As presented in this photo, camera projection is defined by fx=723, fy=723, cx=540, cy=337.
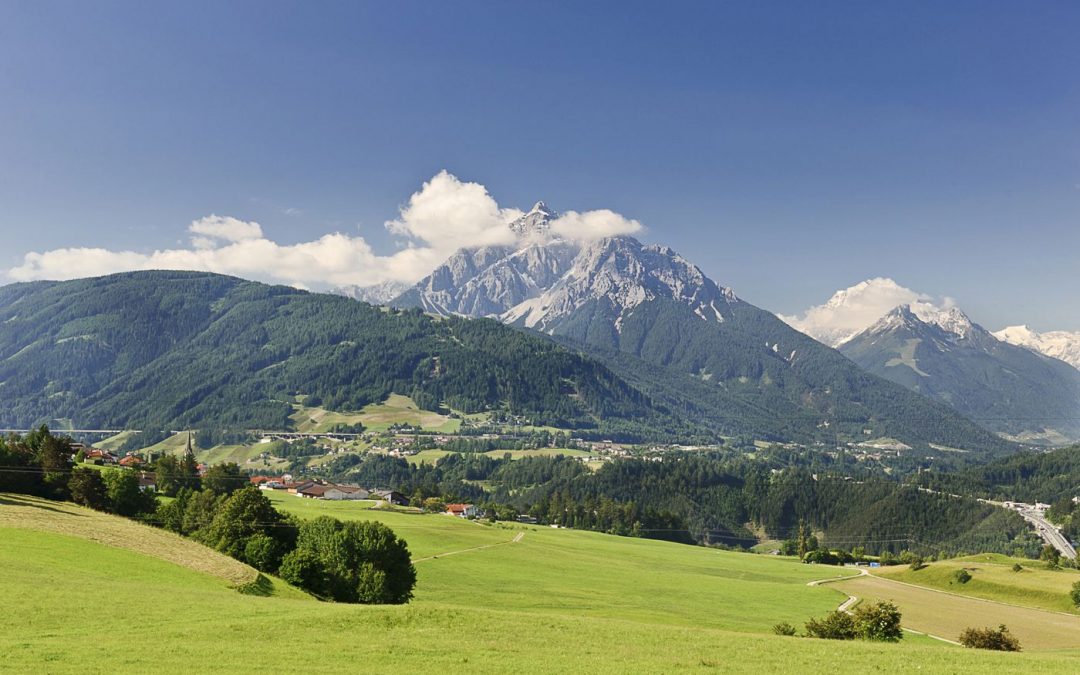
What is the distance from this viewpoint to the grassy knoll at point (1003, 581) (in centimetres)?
11456

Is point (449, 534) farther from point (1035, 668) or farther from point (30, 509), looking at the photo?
point (1035, 668)

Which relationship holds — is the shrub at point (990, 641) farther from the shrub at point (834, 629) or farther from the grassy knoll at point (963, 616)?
the grassy knoll at point (963, 616)

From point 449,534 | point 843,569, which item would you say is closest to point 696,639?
point 449,534

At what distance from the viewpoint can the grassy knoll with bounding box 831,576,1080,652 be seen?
83.2 m

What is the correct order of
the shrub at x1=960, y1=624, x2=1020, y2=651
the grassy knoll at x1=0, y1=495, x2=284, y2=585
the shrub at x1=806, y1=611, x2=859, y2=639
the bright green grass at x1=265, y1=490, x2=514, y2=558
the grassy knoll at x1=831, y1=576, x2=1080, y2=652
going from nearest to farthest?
the shrub at x1=960, y1=624, x2=1020, y2=651, the shrub at x1=806, y1=611, x2=859, y2=639, the grassy knoll at x1=0, y1=495, x2=284, y2=585, the grassy knoll at x1=831, y1=576, x2=1080, y2=652, the bright green grass at x1=265, y1=490, x2=514, y2=558

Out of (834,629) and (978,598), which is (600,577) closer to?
(834,629)

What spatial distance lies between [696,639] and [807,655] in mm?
6483

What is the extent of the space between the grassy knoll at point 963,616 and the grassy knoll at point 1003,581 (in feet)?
17.3

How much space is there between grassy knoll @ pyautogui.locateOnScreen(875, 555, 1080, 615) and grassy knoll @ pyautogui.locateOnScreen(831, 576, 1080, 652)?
17.3 ft

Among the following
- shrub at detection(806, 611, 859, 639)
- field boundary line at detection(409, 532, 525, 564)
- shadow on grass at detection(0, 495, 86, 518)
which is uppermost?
shadow on grass at detection(0, 495, 86, 518)

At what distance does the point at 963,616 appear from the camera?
97375mm

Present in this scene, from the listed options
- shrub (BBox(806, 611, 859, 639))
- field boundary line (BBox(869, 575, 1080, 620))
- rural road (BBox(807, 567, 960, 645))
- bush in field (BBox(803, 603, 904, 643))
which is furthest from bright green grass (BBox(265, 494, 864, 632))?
bush in field (BBox(803, 603, 904, 643))

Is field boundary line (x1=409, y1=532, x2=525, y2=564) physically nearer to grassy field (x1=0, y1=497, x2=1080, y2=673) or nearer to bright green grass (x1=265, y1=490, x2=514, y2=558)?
bright green grass (x1=265, y1=490, x2=514, y2=558)

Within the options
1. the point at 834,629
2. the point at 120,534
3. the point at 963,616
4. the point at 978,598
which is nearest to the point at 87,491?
the point at 120,534
